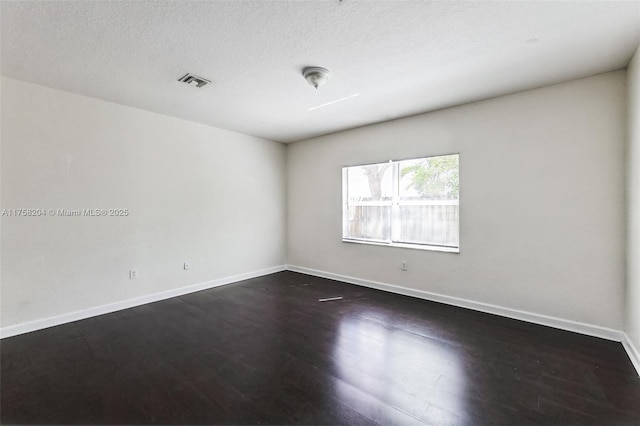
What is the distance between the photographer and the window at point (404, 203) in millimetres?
3770

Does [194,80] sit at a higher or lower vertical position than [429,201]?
higher

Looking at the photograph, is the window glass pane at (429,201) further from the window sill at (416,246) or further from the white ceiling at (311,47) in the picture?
the white ceiling at (311,47)

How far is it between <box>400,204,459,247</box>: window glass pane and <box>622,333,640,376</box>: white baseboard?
1.69 metres

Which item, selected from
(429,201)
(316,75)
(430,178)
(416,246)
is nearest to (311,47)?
(316,75)

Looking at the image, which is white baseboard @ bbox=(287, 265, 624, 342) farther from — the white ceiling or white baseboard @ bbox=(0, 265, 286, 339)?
the white ceiling

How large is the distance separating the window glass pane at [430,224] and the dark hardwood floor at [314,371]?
1.02m

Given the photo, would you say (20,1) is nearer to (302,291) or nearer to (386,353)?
(386,353)

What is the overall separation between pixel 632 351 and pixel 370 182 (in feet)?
11.1

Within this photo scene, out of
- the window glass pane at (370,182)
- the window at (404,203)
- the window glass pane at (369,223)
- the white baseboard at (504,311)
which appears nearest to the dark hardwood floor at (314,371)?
the white baseboard at (504,311)

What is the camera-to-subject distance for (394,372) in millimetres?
2166

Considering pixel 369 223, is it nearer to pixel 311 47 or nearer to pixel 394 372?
pixel 394 372

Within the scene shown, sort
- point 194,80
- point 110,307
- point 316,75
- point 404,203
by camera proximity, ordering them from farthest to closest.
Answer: point 404,203 → point 110,307 → point 194,80 → point 316,75

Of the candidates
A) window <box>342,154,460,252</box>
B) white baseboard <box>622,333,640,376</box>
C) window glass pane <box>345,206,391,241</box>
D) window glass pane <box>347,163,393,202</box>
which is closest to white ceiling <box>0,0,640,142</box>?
window <box>342,154,460,252</box>

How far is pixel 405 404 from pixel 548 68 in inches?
125
